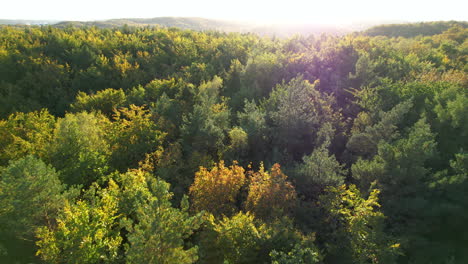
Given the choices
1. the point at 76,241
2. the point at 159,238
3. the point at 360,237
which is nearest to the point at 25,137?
the point at 76,241

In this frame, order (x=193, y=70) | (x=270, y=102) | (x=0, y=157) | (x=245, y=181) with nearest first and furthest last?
(x=245, y=181)
(x=0, y=157)
(x=270, y=102)
(x=193, y=70)

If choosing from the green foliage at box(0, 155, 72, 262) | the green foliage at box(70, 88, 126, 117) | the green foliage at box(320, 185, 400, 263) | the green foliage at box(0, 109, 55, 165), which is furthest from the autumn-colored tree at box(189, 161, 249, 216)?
the green foliage at box(70, 88, 126, 117)

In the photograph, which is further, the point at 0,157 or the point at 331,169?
the point at 0,157

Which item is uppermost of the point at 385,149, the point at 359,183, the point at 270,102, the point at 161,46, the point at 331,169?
the point at 161,46

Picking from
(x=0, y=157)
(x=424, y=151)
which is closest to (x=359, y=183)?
(x=424, y=151)

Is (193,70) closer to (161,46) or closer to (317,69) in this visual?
(161,46)

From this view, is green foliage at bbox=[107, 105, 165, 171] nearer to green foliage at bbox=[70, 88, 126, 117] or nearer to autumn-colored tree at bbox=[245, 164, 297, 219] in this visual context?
green foliage at bbox=[70, 88, 126, 117]

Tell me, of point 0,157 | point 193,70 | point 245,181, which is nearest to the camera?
point 245,181

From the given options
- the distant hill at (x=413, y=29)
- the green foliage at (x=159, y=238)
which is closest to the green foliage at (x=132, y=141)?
the green foliage at (x=159, y=238)
